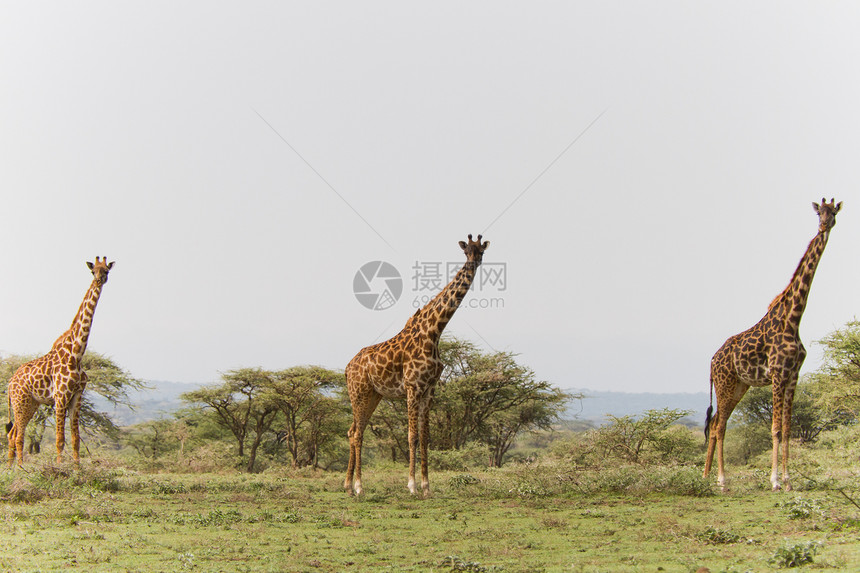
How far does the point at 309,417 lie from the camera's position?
23.8 m

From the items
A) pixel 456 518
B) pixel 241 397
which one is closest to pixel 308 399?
pixel 241 397

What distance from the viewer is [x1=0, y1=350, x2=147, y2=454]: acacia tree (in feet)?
73.9

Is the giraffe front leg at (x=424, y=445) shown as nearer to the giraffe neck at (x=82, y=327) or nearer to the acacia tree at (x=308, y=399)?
the giraffe neck at (x=82, y=327)

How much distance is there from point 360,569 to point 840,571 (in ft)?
14.5

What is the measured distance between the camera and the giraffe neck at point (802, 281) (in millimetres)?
11484

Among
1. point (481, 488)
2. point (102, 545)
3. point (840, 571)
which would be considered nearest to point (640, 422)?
point (481, 488)

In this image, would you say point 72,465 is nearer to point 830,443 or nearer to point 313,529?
point 313,529

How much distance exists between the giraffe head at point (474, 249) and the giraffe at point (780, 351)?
195 inches

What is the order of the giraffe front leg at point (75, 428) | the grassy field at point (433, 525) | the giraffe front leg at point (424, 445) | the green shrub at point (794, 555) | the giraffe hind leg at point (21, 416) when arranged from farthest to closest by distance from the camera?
1. the giraffe hind leg at point (21, 416)
2. the giraffe front leg at point (75, 428)
3. the giraffe front leg at point (424, 445)
4. the grassy field at point (433, 525)
5. the green shrub at point (794, 555)

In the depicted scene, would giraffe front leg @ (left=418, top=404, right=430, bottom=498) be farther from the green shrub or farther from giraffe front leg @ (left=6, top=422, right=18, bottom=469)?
giraffe front leg @ (left=6, top=422, right=18, bottom=469)

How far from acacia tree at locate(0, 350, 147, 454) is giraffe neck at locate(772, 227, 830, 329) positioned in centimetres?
2020

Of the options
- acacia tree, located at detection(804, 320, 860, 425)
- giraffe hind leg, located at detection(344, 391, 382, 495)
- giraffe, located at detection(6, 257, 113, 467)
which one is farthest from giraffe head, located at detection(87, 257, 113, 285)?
acacia tree, located at detection(804, 320, 860, 425)

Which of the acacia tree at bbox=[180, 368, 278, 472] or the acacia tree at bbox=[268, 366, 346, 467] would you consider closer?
the acacia tree at bbox=[268, 366, 346, 467]

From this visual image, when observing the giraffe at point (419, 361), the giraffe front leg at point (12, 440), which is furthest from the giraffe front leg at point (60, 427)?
the giraffe at point (419, 361)
